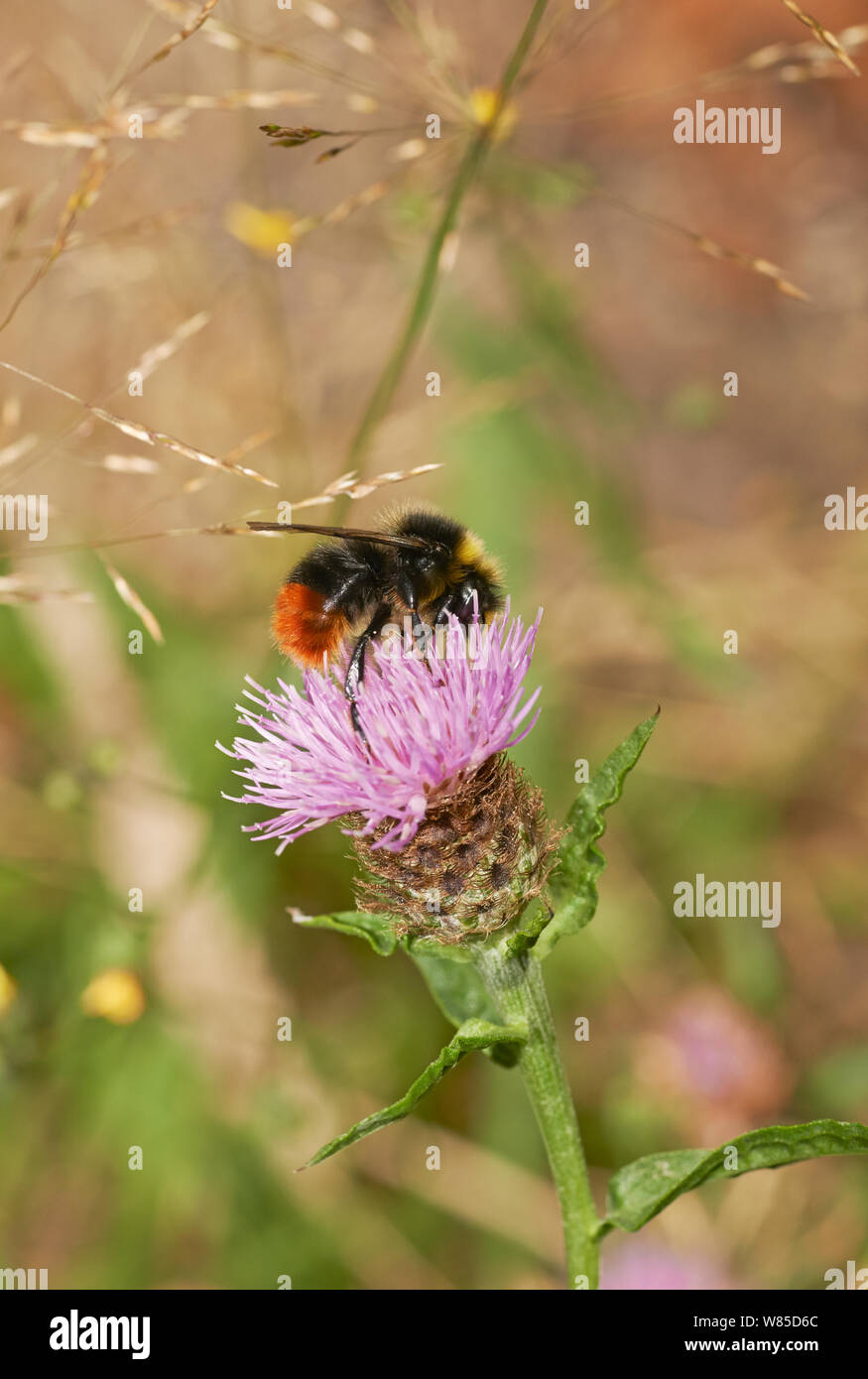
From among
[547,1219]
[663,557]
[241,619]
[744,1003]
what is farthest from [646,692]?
[547,1219]

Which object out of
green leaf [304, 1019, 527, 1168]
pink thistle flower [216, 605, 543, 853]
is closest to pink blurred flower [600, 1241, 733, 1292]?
green leaf [304, 1019, 527, 1168]

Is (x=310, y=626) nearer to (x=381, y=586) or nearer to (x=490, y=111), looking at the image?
(x=381, y=586)

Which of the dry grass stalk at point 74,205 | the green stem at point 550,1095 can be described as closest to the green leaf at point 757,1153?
the green stem at point 550,1095

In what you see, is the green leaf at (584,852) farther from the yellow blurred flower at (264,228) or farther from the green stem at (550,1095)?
the yellow blurred flower at (264,228)

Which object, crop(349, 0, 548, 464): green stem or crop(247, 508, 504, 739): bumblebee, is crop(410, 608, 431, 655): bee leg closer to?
crop(247, 508, 504, 739): bumblebee
